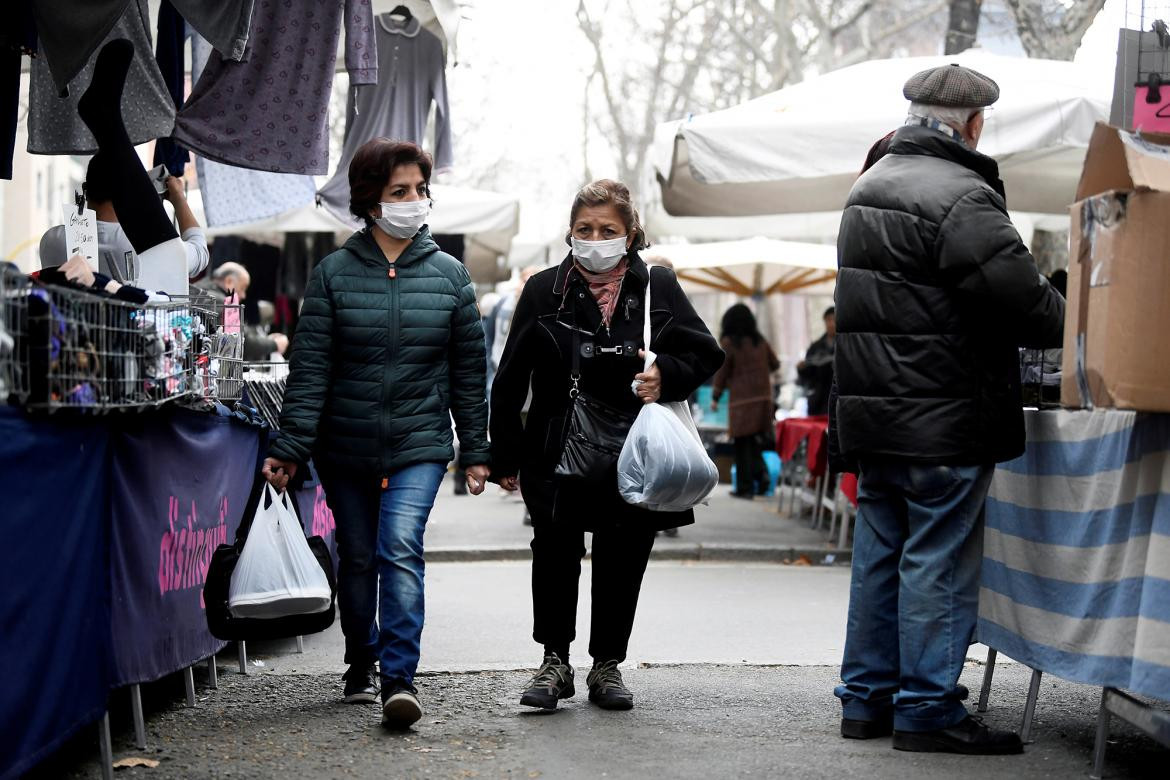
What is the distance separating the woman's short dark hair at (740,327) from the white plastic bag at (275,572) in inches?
413

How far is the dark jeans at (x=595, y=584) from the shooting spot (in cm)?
552

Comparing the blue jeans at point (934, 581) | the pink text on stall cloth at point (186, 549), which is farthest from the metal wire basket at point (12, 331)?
the blue jeans at point (934, 581)

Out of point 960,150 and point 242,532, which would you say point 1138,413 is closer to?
point 960,150

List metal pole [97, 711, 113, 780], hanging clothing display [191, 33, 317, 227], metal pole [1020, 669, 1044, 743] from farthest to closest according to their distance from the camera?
hanging clothing display [191, 33, 317, 227], metal pole [1020, 669, 1044, 743], metal pole [97, 711, 113, 780]

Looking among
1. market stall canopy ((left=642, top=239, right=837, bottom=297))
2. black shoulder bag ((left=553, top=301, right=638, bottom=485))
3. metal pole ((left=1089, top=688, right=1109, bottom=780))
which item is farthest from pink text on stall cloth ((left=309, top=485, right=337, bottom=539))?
market stall canopy ((left=642, top=239, right=837, bottom=297))

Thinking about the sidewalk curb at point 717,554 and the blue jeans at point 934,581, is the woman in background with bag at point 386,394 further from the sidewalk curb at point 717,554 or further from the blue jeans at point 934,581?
the sidewalk curb at point 717,554

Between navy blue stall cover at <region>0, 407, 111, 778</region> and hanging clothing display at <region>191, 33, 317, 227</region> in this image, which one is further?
hanging clothing display at <region>191, 33, 317, 227</region>

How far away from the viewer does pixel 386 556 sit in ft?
17.5

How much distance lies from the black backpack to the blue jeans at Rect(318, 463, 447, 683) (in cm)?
24

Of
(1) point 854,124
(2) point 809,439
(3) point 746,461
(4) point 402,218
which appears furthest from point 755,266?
(4) point 402,218

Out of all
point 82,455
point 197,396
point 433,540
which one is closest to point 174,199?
point 197,396

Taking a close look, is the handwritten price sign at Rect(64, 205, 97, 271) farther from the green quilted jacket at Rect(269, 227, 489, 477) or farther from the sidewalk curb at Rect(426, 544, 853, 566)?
the sidewalk curb at Rect(426, 544, 853, 566)

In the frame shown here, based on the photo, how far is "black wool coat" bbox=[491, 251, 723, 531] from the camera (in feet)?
17.8

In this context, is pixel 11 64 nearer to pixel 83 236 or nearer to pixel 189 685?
pixel 83 236
